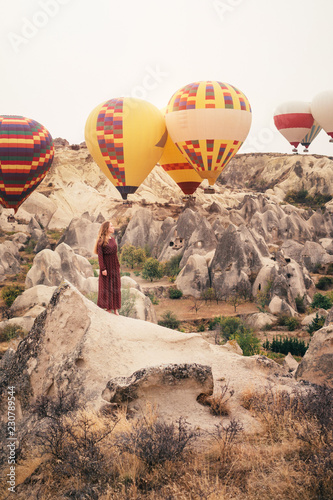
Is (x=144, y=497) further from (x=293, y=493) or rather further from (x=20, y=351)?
(x=20, y=351)

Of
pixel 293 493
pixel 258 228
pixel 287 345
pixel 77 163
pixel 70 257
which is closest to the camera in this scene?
pixel 293 493

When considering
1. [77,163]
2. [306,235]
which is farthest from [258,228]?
[77,163]

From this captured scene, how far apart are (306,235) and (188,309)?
65.7 ft

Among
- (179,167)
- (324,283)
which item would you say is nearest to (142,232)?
(179,167)

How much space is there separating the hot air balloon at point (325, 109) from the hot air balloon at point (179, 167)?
13.2 meters

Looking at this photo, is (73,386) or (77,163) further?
(77,163)

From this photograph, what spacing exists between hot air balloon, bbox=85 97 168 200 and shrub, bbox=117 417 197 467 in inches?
761

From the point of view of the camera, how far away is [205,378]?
5984 mm

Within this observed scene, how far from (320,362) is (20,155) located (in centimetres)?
2281

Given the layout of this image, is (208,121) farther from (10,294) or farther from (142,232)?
(142,232)

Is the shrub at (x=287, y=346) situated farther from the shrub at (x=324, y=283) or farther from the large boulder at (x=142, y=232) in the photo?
the large boulder at (x=142, y=232)

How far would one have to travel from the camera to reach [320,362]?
8.10 m

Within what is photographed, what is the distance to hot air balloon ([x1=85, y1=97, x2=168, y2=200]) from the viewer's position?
23172 mm

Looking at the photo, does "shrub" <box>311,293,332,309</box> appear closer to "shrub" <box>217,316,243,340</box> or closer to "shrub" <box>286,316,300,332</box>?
"shrub" <box>286,316,300,332</box>
